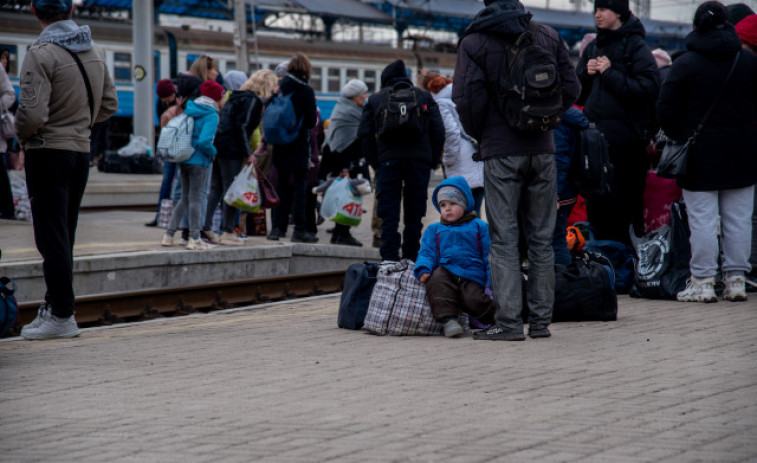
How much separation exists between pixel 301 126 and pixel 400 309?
5.39 meters

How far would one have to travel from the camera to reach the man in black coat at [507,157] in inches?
250

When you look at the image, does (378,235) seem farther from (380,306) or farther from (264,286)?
(380,306)

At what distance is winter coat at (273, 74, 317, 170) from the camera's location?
1167 cm

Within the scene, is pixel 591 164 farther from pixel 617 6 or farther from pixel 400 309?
pixel 400 309

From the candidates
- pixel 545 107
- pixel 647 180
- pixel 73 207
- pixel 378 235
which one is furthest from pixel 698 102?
pixel 378 235

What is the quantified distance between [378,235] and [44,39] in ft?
21.5

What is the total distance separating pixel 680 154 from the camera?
8.11m

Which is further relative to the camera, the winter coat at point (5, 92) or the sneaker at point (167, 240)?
the sneaker at point (167, 240)

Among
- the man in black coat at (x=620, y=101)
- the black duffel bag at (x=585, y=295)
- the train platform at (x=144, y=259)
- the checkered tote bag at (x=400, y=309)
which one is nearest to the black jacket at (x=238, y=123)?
the train platform at (x=144, y=259)

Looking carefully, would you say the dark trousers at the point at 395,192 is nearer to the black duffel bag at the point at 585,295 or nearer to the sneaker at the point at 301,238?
the sneaker at the point at 301,238

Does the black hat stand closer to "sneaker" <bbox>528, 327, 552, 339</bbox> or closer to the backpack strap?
"sneaker" <bbox>528, 327, 552, 339</bbox>

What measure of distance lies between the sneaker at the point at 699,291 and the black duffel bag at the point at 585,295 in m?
1.17

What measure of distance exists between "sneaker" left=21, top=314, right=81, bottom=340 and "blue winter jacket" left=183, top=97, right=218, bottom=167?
3706 mm

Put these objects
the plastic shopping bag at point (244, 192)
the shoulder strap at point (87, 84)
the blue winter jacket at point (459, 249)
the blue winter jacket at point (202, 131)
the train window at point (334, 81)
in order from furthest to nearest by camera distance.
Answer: the train window at point (334, 81) → the plastic shopping bag at point (244, 192) → the blue winter jacket at point (202, 131) → the shoulder strap at point (87, 84) → the blue winter jacket at point (459, 249)
